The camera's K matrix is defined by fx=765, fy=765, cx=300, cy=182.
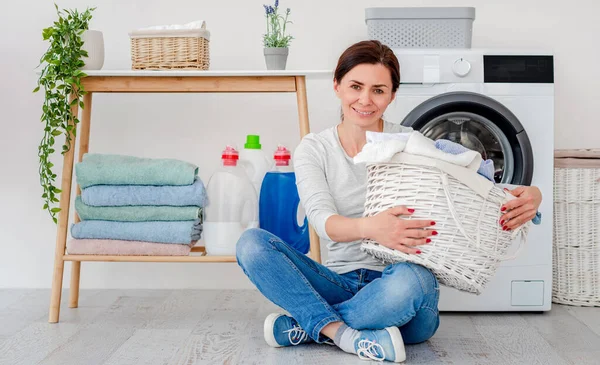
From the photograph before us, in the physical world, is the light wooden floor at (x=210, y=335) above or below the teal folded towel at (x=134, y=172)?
below

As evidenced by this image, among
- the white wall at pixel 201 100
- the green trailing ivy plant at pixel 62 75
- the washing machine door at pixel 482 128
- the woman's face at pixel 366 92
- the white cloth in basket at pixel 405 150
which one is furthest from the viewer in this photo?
the white wall at pixel 201 100

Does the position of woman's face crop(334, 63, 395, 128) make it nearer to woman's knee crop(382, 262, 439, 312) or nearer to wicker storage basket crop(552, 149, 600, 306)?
woman's knee crop(382, 262, 439, 312)

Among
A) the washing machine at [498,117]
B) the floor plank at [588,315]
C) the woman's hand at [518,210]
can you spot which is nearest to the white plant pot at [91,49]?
the washing machine at [498,117]

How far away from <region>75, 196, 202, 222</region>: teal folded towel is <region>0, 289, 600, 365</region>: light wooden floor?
0.97ft

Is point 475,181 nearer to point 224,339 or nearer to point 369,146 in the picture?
point 369,146

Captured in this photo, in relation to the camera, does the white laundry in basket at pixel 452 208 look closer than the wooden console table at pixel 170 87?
Yes

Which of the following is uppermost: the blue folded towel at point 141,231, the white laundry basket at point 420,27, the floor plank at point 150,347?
the white laundry basket at point 420,27

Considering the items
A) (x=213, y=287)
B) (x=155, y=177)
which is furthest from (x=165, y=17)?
(x=213, y=287)

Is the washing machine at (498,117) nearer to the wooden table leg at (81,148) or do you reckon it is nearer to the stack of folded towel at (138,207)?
the stack of folded towel at (138,207)

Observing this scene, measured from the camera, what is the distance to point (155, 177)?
2.21 meters

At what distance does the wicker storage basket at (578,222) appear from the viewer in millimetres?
2463

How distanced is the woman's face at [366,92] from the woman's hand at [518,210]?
385 millimetres

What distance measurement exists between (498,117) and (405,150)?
0.82 metres

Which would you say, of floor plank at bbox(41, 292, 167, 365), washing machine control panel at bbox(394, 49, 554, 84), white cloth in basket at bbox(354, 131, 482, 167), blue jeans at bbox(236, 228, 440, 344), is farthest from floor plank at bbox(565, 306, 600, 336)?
floor plank at bbox(41, 292, 167, 365)
